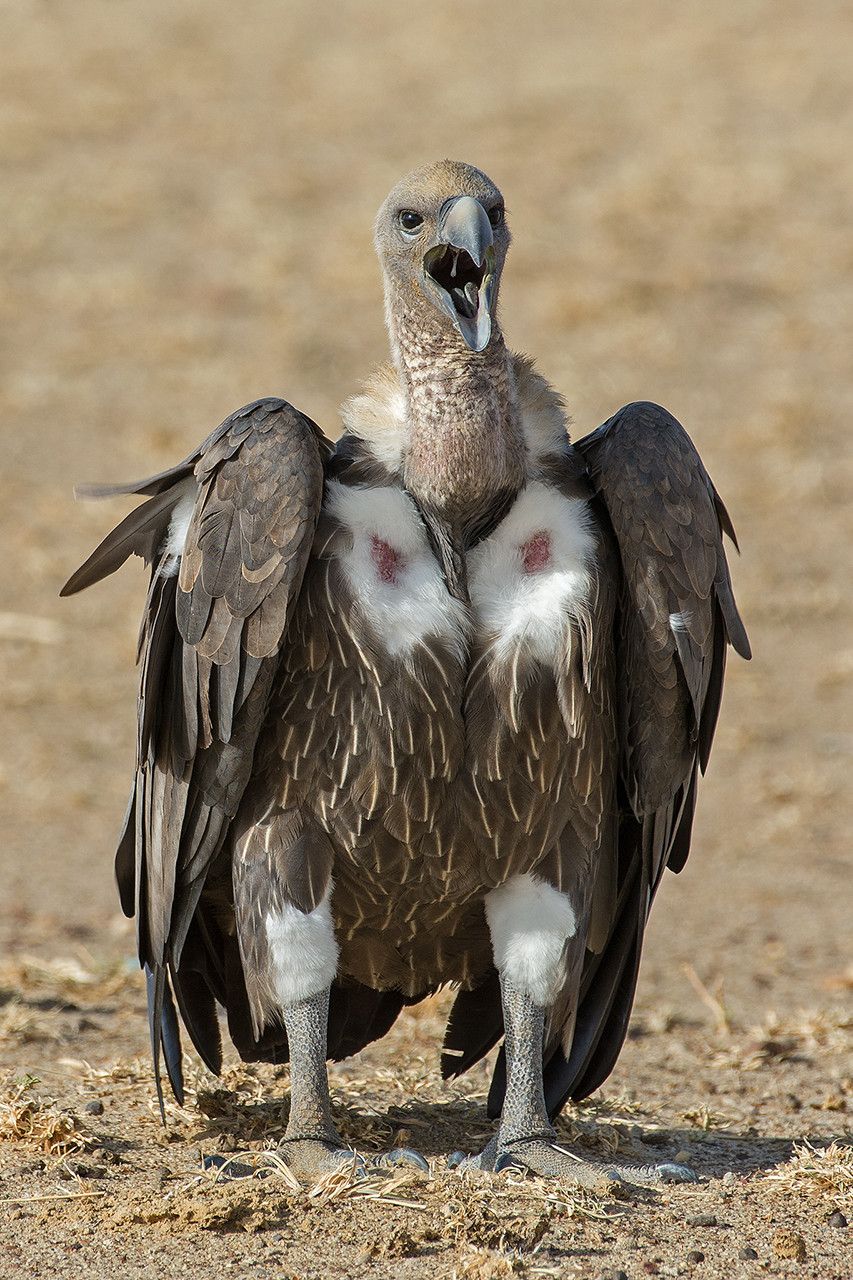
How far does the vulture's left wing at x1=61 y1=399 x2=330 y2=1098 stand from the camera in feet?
12.3

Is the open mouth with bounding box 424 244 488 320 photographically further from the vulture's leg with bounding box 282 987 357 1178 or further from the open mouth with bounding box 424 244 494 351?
the vulture's leg with bounding box 282 987 357 1178

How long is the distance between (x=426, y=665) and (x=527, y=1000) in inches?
38.0

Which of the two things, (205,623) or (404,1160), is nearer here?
(205,623)

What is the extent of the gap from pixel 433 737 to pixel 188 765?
0.62 metres

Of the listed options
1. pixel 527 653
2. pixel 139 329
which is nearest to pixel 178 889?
pixel 527 653

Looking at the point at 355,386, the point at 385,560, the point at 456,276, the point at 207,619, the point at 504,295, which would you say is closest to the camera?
the point at 207,619

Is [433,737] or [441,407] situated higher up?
[441,407]

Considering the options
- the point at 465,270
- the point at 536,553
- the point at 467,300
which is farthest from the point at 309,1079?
the point at 465,270

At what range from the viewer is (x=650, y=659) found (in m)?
4.00

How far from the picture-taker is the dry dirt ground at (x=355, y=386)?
382 cm

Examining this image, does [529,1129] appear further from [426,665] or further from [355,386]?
[355,386]

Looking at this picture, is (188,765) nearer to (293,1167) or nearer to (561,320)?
(293,1167)

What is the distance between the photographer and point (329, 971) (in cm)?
409

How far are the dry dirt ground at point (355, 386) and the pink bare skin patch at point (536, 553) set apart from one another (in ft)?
4.88
